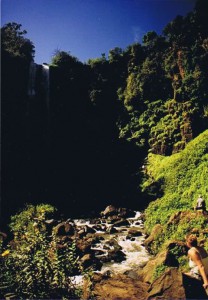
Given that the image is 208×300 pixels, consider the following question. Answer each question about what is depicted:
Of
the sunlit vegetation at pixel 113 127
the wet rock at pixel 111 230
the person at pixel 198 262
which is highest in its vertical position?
the sunlit vegetation at pixel 113 127

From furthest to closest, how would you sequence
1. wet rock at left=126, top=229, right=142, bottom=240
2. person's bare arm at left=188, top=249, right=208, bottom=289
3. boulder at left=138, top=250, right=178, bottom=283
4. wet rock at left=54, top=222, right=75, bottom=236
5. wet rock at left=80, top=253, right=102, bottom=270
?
wet rock at left=54, top=222, right=75, bottom=236 < wet rock at left=126, top=229, right=142, bottom=240 < wet rock at left=80, top=253, right=102, bottom=270 < boulder at left=138, top=250, right=178, bottom=283 < person's bare arm at left=188, top=249, right=208, bottom=289

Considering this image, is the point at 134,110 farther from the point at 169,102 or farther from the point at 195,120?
the point at 195,120

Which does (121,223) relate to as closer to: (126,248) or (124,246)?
(124,246)

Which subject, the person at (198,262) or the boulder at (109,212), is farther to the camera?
the boulder at (109,212)

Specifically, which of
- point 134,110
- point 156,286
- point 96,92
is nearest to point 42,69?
point 96,92

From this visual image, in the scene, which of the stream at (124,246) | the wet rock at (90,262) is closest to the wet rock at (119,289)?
the stream at (124,246)

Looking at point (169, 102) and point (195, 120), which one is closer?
point (195, 120)

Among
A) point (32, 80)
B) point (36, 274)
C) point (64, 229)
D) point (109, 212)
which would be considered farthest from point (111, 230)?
point (32, 80)

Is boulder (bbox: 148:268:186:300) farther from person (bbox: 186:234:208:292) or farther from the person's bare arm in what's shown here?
the person's bare arm

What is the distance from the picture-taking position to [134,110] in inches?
1278

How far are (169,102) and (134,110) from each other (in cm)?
435

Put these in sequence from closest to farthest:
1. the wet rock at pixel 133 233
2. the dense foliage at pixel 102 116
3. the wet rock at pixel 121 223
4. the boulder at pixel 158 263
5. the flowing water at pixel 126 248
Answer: the boulder at pixel 158 263
the flowing water at pixel 126 248
the wet rock at pixel 133 233
the wet rock at pixel 121 223
the dense foliage at pixel 102 116

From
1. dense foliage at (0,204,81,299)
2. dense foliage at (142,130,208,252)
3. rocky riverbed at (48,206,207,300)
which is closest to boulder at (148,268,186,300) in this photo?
rocky riverbed at (48,206,207,300)

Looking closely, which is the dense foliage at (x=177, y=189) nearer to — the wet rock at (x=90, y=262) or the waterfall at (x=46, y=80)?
the wet rock at (x=90, y=262)
